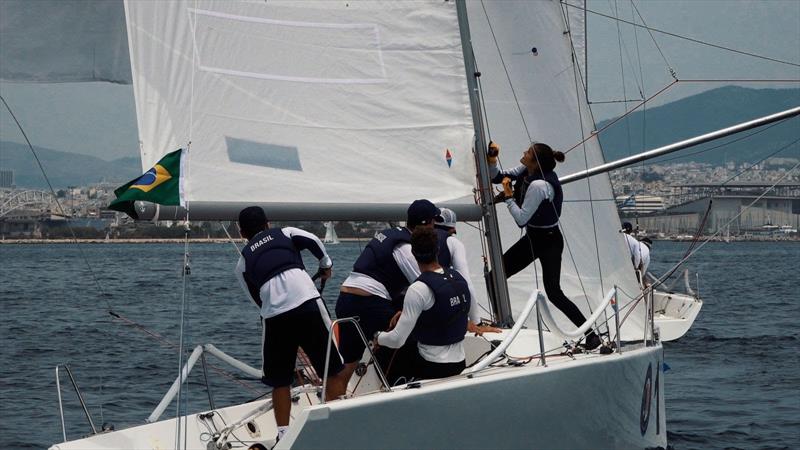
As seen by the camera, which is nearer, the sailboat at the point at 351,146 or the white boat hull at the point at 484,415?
the white boat hull at the point at 484,415

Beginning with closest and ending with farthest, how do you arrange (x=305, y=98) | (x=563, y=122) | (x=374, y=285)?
(x=374, y=285) → (x=305, y=98) → (x=563, y=122)

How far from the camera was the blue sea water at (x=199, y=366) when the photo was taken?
10.8 metres

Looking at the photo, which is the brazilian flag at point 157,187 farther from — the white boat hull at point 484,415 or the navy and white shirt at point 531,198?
the navy and white shirt at point 531,198

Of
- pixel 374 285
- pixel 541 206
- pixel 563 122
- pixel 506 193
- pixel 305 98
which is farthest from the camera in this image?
pixel 563 122

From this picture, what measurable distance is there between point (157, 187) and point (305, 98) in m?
1.74

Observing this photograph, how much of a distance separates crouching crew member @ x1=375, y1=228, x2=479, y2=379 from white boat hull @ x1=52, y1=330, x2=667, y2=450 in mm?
204

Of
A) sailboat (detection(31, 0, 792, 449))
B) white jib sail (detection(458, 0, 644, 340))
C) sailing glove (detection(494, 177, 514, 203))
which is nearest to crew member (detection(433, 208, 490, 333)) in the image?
sailboat (detection(31, 0, 792, 449))

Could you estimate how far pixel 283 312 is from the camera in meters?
6.17

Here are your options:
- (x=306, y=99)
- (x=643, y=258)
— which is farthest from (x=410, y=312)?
(x=643, y=258)

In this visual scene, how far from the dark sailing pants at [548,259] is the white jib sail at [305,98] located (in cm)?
67

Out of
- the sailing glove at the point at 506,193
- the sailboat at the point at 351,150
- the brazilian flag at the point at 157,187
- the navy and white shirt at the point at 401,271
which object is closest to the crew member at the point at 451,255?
the navy and white shirt at the point at 401,271

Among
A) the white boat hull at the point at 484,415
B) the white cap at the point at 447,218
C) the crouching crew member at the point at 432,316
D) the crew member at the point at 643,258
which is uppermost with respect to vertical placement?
the white cap at the point at 447,218

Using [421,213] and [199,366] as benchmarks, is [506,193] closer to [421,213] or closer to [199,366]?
[421,213]

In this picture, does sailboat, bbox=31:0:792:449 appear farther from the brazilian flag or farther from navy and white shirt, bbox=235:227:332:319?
navy and white shirt, bbox=235:227:332:319
